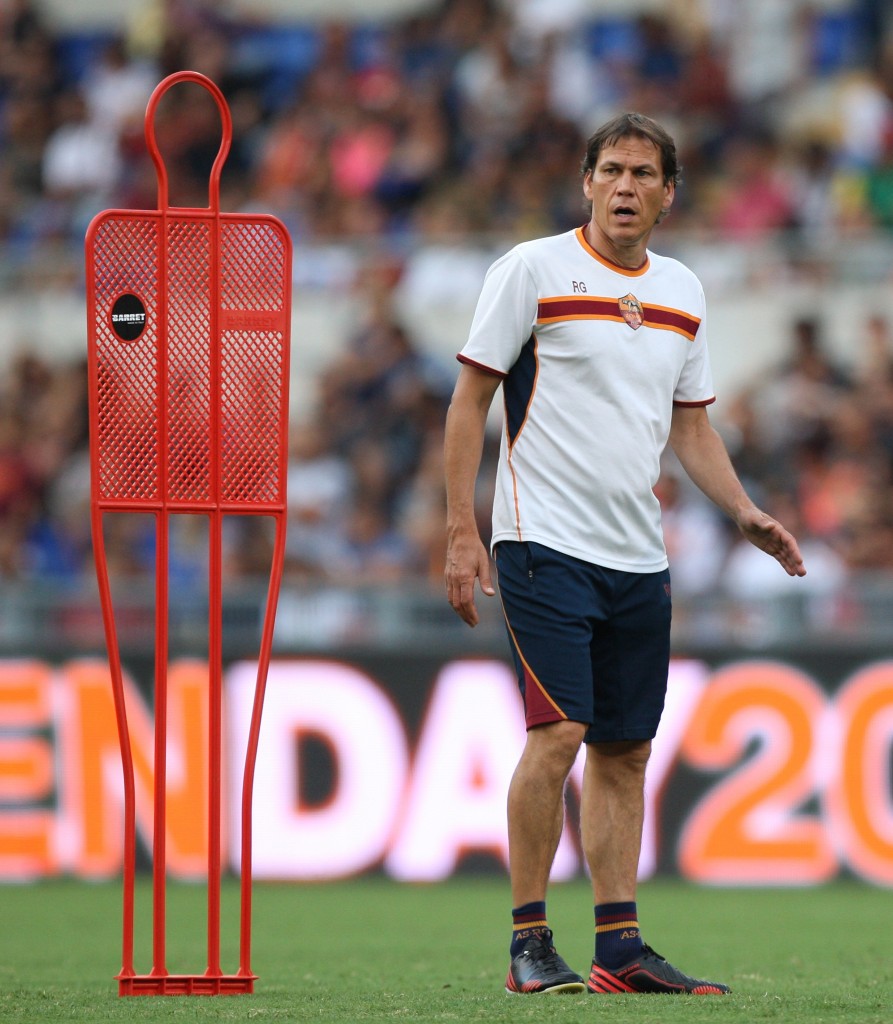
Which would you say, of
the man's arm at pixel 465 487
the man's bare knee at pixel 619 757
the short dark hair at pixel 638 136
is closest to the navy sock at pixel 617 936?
the man's bare knee at pixel 619 757

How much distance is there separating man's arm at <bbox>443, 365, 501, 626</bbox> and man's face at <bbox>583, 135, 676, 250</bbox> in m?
0.52

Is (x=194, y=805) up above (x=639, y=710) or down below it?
below

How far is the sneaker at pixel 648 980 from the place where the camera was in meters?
5.11

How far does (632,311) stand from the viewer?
207 inches

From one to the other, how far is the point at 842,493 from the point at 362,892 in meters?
3.58

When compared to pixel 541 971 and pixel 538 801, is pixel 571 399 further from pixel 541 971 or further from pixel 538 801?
pixel 541 971

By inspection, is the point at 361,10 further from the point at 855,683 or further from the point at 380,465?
the point at 855,683

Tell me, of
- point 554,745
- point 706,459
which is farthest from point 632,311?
point 554,745

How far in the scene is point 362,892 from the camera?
984cm

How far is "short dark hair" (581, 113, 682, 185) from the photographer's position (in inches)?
206

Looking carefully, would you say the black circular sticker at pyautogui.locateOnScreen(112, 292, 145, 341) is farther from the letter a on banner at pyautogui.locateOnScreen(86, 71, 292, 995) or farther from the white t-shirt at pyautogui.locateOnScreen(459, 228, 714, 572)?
the white t-shirt at pyautogui.locateOnScreen(459, 228, 714, 572)

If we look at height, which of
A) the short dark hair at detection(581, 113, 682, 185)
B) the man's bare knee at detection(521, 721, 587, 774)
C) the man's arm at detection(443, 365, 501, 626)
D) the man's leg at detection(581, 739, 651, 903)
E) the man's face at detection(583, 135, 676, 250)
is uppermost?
the short dark hair at detection(581, 113, 682, 185)

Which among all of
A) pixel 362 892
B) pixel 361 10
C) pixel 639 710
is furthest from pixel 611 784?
pixel 361 10

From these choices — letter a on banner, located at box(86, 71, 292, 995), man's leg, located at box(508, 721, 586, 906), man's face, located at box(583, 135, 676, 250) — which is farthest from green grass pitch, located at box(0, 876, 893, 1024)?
man's face, located at box(583, 135, 676, 250)
